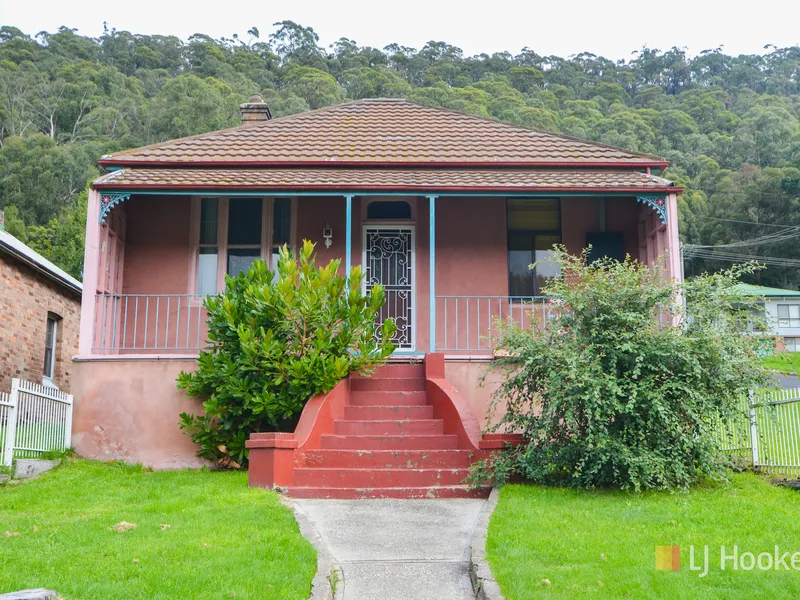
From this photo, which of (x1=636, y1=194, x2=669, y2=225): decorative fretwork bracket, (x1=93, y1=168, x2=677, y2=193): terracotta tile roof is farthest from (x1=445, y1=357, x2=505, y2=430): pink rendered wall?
(x1=636, y1=194, x2=669, y2=225): decorative fretwork bracket

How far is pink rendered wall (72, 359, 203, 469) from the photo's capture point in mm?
10859

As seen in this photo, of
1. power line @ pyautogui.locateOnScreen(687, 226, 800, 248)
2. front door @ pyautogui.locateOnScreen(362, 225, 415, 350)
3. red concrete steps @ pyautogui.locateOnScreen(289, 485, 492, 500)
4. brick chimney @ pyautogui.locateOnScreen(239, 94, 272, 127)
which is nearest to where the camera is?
red concrete steps @ pyautogui.locateOnScreen(289, 485, 492, 500)

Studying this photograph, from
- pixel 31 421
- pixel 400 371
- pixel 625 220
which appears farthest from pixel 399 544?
pixel 625 220

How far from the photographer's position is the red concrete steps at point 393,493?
8.62m

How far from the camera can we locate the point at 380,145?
45.3ft

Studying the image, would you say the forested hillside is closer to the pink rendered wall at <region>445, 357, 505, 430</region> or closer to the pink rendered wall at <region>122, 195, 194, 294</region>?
the pink rendered wall at <region>122, 195, 194, 294</region>

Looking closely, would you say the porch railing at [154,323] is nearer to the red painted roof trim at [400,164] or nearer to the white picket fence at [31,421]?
the white picket fence at [31,421]

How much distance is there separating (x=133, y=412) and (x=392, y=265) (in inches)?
178

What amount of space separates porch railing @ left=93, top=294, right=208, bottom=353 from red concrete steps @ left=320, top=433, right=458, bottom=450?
132 inches

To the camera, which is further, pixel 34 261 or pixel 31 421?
pixel 34 261

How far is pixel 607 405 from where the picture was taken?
7.97m

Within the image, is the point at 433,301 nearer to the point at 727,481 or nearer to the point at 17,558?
the point at 727,481

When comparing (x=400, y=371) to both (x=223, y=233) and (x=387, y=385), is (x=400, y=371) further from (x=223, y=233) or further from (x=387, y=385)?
(x=223, y=233)

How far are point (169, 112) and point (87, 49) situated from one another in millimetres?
19446
